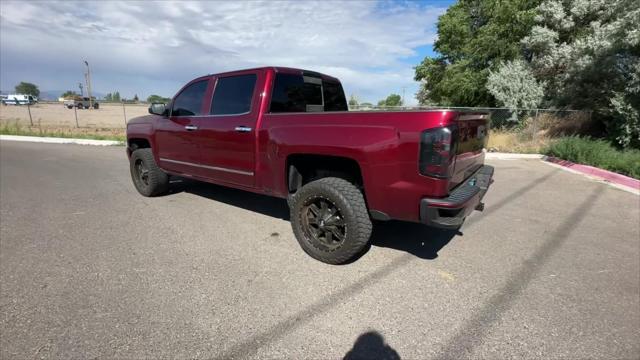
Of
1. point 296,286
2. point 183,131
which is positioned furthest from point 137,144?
point 296,286

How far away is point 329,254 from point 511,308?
162 cm

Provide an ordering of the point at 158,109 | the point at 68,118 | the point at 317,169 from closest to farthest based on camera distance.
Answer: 1. the point at 317,169
2. the point at 158,109
3. the point at 68,118

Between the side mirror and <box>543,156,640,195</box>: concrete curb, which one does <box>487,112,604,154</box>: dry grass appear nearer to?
<box>543,156,640,195</box>: concrete curb

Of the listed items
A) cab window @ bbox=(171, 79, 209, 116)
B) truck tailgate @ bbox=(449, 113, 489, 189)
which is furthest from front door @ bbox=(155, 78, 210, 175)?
truck tailgate @ bbox=(449, 113, 489, 189)

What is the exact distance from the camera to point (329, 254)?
11.2 ft

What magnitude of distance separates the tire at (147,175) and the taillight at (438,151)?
4.55 m

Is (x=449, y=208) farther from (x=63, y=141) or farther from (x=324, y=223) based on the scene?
(x=63, y=141)

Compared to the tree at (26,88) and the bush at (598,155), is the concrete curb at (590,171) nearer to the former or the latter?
the bush at (598,155)

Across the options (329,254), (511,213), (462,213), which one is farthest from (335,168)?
(511,213)

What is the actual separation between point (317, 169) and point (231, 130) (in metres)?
1.21

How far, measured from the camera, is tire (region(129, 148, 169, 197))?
568 cm

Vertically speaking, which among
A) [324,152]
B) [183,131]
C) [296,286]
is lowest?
[296,286]

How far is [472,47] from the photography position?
64.0 feet

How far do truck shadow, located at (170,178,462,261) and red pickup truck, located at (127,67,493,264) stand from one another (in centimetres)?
73
